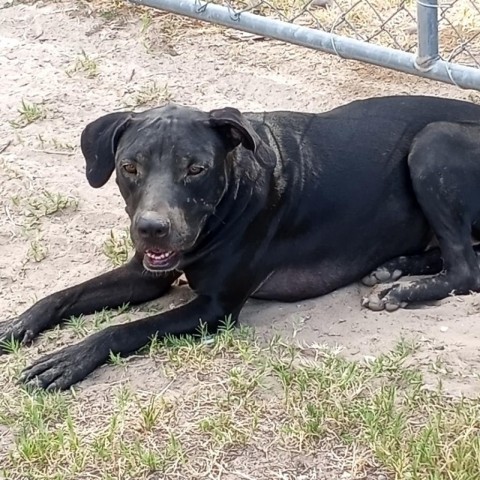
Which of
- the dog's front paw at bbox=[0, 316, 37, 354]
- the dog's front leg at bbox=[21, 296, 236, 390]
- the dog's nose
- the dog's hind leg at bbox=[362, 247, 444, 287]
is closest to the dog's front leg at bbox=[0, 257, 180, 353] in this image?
the dog's front paw at bbox=[0, 316, 37, 354]

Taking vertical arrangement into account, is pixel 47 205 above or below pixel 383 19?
below

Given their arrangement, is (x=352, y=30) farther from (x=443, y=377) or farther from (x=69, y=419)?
(x=69, y=419)

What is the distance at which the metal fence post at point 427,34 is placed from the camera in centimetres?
478

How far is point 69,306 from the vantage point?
4.51 m

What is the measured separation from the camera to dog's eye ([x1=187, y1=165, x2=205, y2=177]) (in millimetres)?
4156

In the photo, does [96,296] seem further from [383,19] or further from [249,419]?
[383,19]

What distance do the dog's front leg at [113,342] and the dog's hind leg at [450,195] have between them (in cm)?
74

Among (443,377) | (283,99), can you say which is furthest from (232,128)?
(283,99)

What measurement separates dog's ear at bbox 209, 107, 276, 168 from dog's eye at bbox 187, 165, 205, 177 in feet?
0.65

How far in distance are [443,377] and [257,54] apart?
3.12m

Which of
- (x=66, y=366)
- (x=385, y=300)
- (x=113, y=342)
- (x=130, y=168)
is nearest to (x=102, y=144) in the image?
(x=130, y=168)

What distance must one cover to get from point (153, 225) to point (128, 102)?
2175mm

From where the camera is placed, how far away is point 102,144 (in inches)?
171

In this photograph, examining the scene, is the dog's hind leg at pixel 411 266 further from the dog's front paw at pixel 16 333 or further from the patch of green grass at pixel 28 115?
the patch of green grass at pixel 28 115
